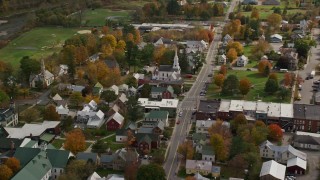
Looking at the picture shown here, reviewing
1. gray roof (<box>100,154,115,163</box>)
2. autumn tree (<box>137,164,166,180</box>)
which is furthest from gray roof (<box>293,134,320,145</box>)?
gray roof (<box>100,154,115,163</box>)

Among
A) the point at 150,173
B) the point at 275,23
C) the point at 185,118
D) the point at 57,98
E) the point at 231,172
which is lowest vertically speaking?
the point at 185,118

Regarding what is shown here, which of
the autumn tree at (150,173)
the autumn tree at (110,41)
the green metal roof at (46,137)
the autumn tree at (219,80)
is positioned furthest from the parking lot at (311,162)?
the autumn tree at (110,41)

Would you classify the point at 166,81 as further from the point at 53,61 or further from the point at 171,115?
the point at 53,61

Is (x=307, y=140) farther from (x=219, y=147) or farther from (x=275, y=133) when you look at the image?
(x=219, y=147)

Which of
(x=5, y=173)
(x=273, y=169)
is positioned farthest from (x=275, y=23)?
(x=5, y=173)

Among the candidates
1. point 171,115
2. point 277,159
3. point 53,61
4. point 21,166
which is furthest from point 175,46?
point 21,166

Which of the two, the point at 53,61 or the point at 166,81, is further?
the point at 53,61
